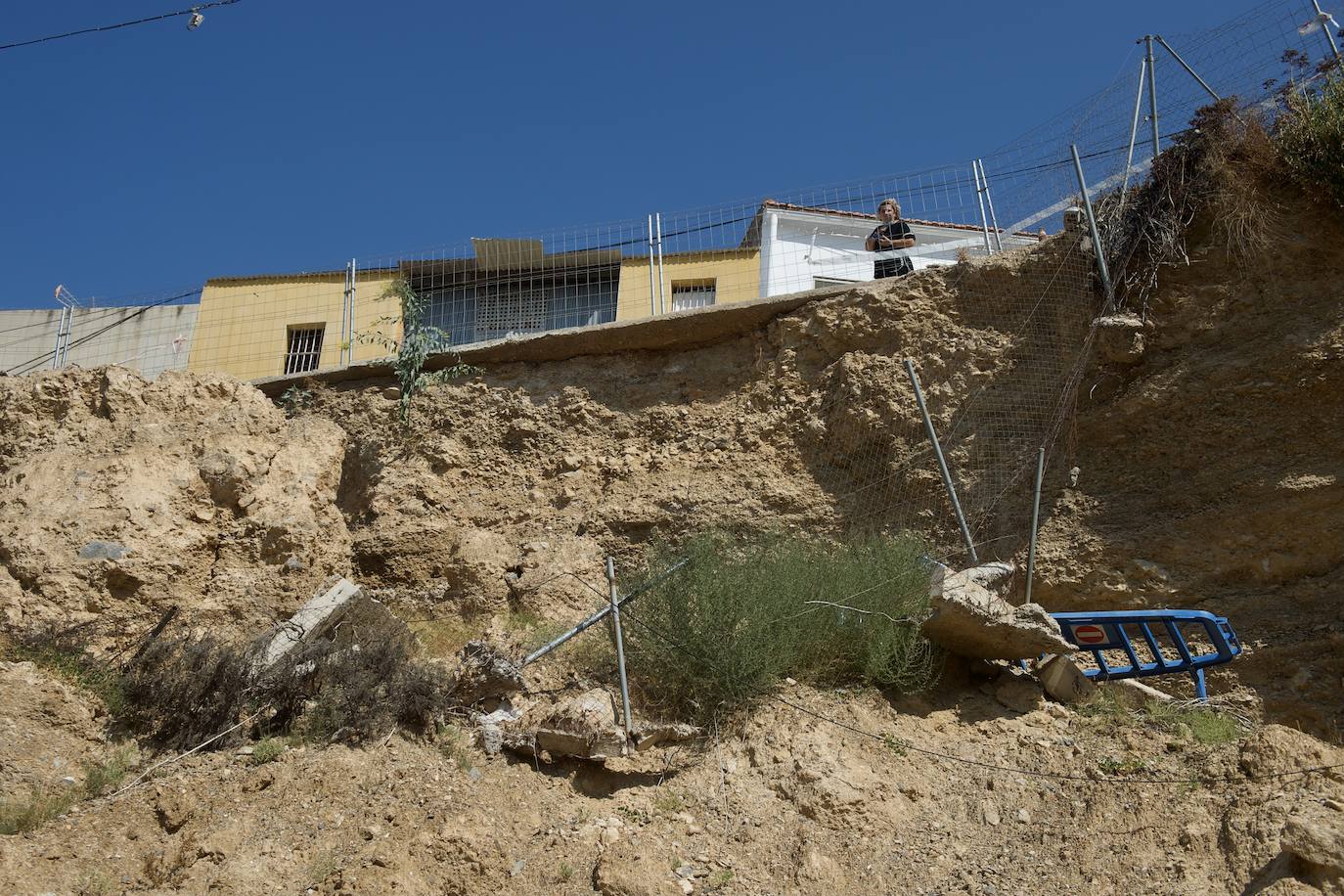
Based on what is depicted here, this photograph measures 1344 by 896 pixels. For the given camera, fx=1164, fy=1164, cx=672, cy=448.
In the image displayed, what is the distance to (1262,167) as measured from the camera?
29.2 feet

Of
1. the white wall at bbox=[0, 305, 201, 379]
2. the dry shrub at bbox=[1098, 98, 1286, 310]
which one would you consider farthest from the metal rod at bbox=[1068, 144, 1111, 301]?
the white wall at bbox=[0, 305, 201, 379]

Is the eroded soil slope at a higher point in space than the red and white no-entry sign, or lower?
higher

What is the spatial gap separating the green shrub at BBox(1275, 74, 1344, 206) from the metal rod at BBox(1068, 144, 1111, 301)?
56.9 inches

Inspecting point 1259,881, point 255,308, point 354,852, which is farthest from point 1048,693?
point 255,308

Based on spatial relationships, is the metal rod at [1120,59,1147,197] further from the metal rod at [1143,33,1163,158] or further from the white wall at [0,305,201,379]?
the white wall at [0,305,201,379]

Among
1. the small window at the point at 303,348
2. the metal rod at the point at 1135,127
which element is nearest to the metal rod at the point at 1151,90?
the metal rod at the point at 1135,127

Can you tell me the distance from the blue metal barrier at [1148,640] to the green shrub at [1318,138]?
3579 mm

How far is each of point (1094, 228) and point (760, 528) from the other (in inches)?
138

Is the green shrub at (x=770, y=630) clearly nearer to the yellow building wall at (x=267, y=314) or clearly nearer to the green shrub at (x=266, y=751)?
the green shrub at (x=266, y=751)

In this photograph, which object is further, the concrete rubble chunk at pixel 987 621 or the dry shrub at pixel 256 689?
the concrete rubble chunk at pixel 987 621

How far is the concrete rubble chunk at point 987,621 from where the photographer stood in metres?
6.88

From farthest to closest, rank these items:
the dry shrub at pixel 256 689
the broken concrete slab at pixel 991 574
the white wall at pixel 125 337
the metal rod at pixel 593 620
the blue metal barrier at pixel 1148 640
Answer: the white wall at pixel 125 337 → the broken concrete slab at pixel 991 574 → the metal rod at pixel 593 620 → the blue metal barrier at pixel 1148 640 → the dry shrub at pixel 256 689

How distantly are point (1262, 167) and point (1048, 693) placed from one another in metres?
4.63

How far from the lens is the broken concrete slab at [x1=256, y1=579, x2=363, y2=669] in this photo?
702cm
